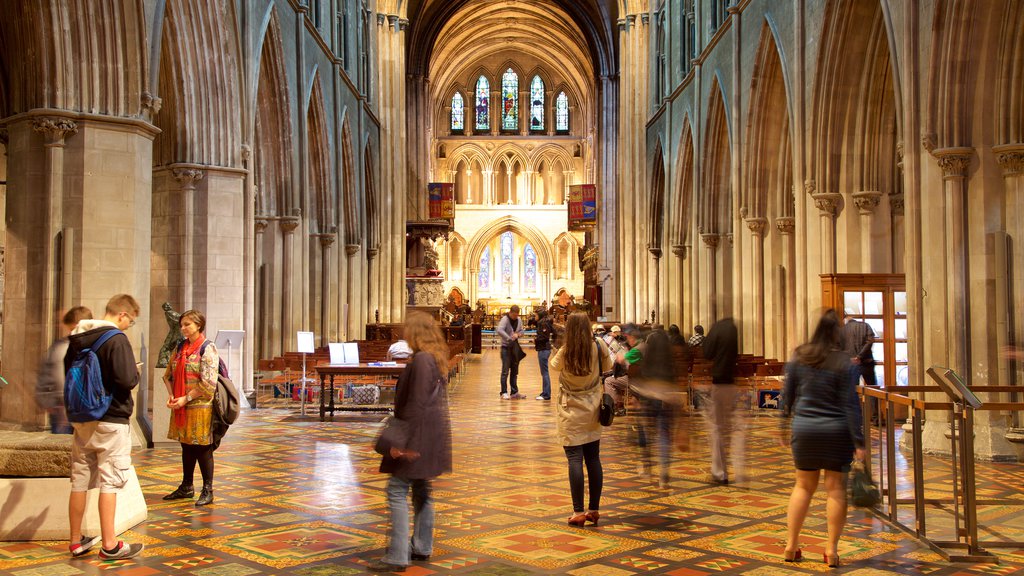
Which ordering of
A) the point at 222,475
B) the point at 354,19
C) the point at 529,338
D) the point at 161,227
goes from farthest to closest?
the point at 529,338 < the point at 354,19 < the point at 161,227 < the point at 222,475

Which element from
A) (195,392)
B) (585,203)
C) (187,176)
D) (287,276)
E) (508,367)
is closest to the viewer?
(195,392)

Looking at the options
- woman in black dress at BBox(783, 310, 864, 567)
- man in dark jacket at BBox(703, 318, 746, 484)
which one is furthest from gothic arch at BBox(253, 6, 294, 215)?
woman in black dress at BBox(783, 310, 864, 567)

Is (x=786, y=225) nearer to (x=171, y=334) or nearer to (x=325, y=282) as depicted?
(x=325, y=282)

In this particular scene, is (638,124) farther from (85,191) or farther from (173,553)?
(173,553)

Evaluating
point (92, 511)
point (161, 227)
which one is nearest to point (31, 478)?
point (92, 511)

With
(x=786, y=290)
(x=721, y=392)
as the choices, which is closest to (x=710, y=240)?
(x=786, y=290)

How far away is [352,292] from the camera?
29.0 metres

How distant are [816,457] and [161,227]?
1204cm

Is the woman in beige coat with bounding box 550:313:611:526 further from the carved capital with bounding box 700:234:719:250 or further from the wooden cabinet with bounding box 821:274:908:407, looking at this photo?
the carved capital with bounding box 700:234:719:250

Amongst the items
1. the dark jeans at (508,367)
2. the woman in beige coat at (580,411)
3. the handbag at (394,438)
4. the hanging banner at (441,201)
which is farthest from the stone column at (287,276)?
the hanging banner at (441,201)

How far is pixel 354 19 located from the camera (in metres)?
28.9

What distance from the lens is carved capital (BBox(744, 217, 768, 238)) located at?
2022 cm

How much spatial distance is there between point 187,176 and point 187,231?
84 centimetres

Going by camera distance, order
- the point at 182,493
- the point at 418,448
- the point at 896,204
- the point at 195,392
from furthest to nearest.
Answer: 1. the point at 896,204
2. the point at 182,493
3. the point at 195,392
4. the point at 418,448
